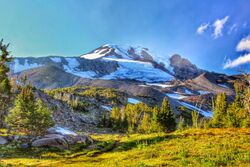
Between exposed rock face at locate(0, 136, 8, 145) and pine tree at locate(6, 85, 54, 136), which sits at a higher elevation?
pine tree at locate(6, 85, 54, 136)

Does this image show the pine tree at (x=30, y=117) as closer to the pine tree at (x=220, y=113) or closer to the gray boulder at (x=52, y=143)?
the gray boulder at (x=52, y=143)

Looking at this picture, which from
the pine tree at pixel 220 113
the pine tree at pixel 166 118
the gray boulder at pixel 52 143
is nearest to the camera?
the gray boulder at pixel 52 143

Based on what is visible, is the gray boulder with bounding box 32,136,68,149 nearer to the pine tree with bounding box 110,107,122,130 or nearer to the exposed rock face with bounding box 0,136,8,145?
the exposed rock face with bounding box 0,136,8,145

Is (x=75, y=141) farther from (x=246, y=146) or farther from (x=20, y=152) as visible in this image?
(x=246, y=146)

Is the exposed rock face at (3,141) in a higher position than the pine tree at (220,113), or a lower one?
lower

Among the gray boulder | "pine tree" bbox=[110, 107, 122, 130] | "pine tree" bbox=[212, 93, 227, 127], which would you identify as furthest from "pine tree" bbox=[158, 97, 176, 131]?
"pine tree" bbox=[110, 107, 122, 130]

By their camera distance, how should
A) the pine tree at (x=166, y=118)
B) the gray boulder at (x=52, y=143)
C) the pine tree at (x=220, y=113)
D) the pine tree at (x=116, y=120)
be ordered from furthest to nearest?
the pine tree at (x=116, y=120) < the pine tree at (x=220, y=113) < the pine tree at (x=166, y=118) < the gray boulder at (x=52, y=143)

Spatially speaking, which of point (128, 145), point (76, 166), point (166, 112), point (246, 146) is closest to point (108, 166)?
point (76, 166)

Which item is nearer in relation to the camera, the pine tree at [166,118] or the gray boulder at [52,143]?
the gray boulder at [52,143]

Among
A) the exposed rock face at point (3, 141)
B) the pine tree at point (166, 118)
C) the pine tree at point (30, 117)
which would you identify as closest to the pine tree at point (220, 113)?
the pine tree at point (166, 118)

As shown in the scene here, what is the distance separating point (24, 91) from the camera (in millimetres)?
62031

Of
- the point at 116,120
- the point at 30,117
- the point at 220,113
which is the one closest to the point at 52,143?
the point at 30,117

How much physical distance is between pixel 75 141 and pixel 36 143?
787 centimetres

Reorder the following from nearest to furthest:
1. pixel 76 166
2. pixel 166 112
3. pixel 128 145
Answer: pixel 76 166, pixel 128 145, pixel 166 112
